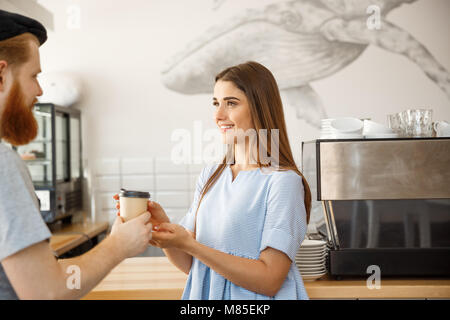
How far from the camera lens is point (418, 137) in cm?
177

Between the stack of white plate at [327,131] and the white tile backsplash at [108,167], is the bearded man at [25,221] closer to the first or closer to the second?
the stack of white plate at [327,131]

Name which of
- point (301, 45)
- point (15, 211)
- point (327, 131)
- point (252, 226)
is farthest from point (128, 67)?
point (15, 211)

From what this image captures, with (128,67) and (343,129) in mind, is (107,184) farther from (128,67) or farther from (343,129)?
(343,129)

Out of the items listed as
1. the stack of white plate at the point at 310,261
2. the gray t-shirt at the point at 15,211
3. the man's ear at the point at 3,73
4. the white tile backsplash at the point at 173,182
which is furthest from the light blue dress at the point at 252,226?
the white tile backsplash at the point at 173,182

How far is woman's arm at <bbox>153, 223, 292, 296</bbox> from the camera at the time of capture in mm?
1261

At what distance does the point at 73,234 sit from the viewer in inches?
138

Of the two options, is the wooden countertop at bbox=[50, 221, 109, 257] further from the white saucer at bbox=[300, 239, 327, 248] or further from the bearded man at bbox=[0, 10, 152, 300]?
the bearded man at bbox=[0, 10, 152, 300]

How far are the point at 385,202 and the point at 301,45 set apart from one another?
2.64 metres

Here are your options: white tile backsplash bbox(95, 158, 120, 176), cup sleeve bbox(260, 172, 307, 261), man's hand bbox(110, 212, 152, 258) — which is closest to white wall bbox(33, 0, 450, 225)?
white tile backsplash bbox(95, 158, 120, 176)

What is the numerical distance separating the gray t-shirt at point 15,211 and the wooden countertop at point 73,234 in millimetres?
2075

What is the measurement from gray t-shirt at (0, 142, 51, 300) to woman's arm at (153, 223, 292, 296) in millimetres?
412

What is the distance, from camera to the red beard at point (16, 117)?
3.32ft
